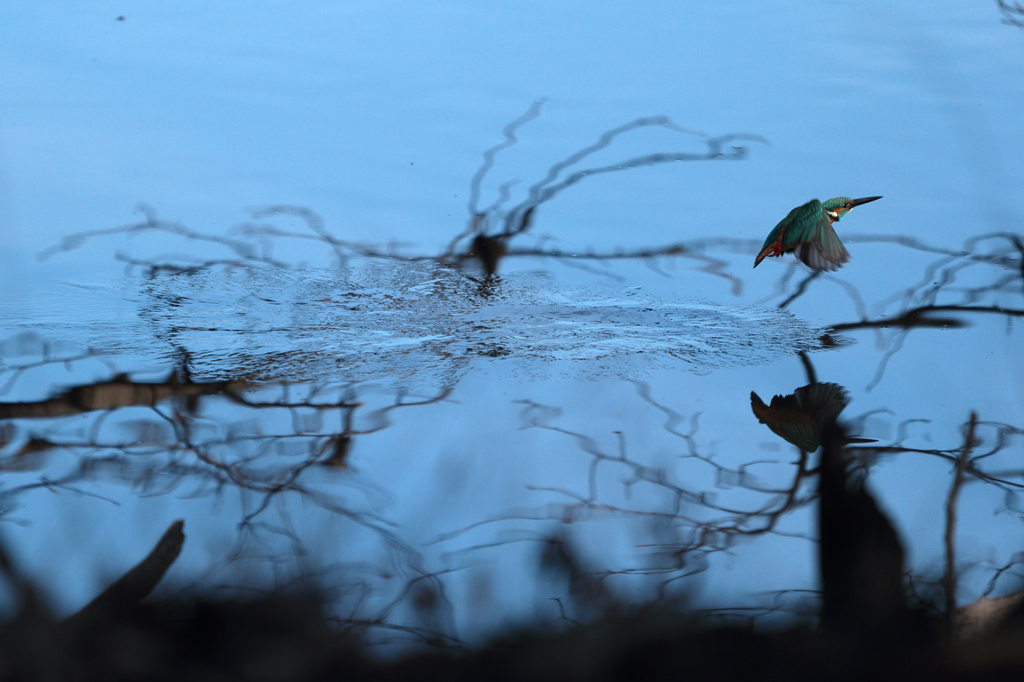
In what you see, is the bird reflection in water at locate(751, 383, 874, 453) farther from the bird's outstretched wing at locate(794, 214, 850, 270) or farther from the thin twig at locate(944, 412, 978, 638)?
the bird's outstretched wing at locate(794, 214, 850, 270)

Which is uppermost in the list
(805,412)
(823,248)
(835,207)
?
(835,207)

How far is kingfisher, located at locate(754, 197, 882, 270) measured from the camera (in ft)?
9.71

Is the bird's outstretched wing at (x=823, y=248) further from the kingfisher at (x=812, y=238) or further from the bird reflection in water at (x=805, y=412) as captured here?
the bird reflection in water at (x=805, y=412)

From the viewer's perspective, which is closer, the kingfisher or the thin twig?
the thin twig

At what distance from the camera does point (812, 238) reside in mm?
2961

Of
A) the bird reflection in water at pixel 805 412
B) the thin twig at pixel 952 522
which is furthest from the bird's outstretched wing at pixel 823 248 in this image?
the thin twig at pixel 952 522

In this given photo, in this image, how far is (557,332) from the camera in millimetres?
2984

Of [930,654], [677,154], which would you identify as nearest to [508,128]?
[677,154]

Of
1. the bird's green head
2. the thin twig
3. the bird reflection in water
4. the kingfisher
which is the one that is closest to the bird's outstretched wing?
the kingfisher

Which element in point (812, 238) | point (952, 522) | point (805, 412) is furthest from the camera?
point (812, 238)

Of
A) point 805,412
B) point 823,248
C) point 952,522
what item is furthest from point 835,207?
point 952,522

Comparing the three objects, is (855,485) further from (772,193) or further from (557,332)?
(772,193)

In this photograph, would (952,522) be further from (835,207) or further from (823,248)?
(835,207)

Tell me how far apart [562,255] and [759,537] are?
1907 millimetres
